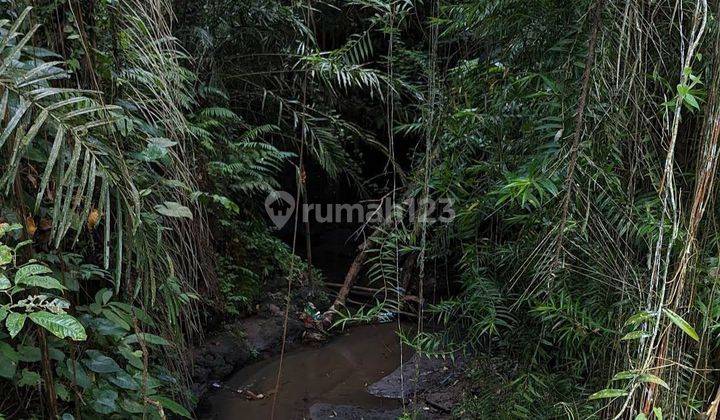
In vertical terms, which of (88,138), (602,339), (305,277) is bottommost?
(305,277)

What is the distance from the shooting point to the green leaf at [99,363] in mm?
1516

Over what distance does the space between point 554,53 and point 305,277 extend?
2700 millimetres

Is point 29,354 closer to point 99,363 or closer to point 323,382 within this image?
point 99,363

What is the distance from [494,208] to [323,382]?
1.68 metres

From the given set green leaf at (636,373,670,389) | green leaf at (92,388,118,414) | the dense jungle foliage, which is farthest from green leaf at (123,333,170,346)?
green leaf at (636,373,670,389)

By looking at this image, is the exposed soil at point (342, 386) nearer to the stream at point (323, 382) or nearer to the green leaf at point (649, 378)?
the stream at point (323, 382)

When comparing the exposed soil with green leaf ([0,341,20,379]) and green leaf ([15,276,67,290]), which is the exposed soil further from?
green leaf ([15,276,67,290])

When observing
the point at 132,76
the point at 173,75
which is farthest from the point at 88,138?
the point at 173,75

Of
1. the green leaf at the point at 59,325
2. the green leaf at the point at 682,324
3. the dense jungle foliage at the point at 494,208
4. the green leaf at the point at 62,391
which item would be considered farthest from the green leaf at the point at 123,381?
the green leaf at the point at 682,324

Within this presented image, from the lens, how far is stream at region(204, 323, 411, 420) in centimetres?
262

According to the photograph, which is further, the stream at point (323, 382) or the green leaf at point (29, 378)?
the stream at point (323, 382)

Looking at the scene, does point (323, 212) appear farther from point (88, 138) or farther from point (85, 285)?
point (88, 138)

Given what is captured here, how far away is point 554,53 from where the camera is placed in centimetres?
150

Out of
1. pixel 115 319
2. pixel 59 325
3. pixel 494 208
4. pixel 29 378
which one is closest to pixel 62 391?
pixel 29 378
